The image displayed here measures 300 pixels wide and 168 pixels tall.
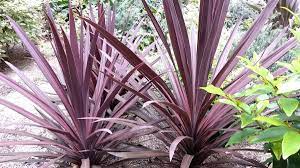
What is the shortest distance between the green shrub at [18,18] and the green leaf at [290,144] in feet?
12.6

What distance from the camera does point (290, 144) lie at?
848 mm

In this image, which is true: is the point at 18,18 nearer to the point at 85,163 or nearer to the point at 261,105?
the point at 85,163

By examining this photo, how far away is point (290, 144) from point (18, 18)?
4.12 meters

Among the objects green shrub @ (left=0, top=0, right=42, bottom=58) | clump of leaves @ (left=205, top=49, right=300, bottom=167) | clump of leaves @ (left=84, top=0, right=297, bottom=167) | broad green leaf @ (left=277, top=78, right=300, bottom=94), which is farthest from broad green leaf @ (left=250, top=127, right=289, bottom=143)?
green shrub @ (left=0, top=0, right=42, bottom=58)

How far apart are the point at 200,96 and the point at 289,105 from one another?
613 millimetres

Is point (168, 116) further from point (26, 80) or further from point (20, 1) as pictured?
point (20, 1)

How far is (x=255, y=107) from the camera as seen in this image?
3.51 ft

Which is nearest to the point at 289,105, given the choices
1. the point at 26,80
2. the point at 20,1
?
the point at 26,80

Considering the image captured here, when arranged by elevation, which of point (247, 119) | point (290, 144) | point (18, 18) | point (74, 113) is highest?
point (18, 18)

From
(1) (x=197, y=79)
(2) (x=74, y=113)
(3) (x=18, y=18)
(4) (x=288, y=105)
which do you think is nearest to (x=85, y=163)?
(2) (x=74, y=113)

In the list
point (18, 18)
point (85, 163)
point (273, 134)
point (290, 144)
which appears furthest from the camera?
point (18, 18)

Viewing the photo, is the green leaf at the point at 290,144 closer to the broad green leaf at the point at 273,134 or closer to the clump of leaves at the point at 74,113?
the broad green leaf at the point at 273,134

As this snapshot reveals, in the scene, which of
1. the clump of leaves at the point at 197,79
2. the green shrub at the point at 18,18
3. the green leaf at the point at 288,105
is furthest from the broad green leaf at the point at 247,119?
the green shrub at the point at 18,18

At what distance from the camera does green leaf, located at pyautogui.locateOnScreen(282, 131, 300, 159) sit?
828 mm
